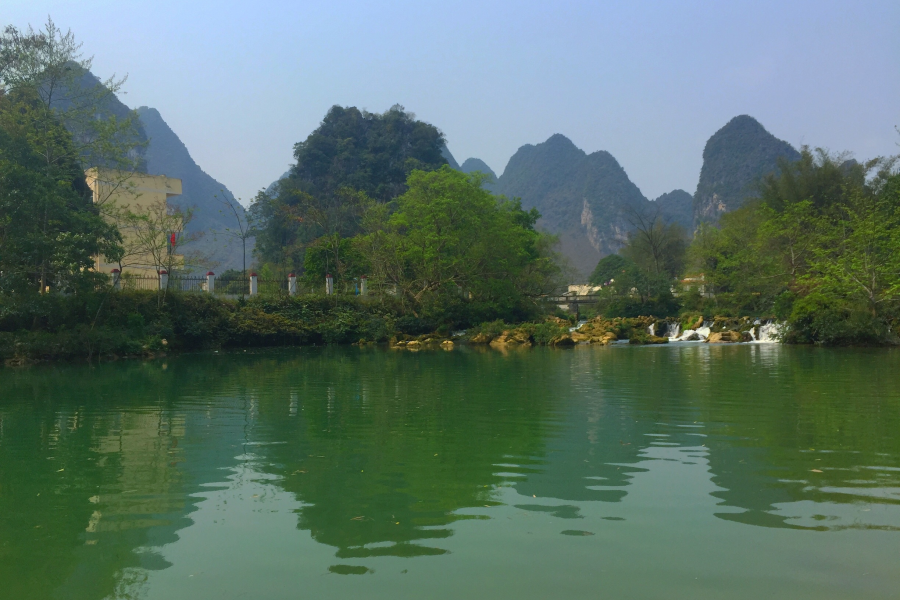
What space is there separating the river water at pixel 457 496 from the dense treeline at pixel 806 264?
15.3 m

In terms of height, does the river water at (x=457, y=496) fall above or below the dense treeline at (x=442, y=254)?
below

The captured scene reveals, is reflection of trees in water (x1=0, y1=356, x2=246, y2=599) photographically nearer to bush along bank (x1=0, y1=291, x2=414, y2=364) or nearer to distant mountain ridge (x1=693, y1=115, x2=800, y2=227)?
bush along bank (x1=0, y1=291, x2=414, y2=364)

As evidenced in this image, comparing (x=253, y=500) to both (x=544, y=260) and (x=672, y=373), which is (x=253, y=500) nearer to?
(x=672, y=373)

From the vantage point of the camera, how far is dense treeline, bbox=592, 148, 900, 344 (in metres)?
25.0

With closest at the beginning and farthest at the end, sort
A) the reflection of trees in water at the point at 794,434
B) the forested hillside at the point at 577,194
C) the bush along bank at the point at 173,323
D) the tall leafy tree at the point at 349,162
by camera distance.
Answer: the reflection of trees in water at the point at 794,434, the bush along bank at the point at 173,323, the tall leafy tree at the point at 349,162, the forested hillside at the point at 577,194

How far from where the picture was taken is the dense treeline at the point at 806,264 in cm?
2503

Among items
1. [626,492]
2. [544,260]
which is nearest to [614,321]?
[544,260]

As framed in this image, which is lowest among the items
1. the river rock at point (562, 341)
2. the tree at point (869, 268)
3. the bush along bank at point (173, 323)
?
the river rock at point (562, 341)

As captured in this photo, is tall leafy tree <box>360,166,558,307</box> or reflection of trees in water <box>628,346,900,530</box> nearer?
reflection of trees in water <box>628,346,900,530</box>

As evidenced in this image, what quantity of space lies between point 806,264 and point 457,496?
3302 centimetres

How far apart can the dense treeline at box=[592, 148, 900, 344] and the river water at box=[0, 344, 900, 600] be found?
50.1ft

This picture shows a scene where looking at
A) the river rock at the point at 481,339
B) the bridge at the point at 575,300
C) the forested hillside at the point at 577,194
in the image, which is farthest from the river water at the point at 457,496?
the forested hillside at the point at 577,194

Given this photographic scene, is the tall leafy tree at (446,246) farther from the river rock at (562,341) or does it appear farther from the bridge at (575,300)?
the bridge at (575,300)

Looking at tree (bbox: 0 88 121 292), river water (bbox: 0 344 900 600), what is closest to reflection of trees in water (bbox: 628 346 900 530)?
river water (bbox: 0 344 900 600)
